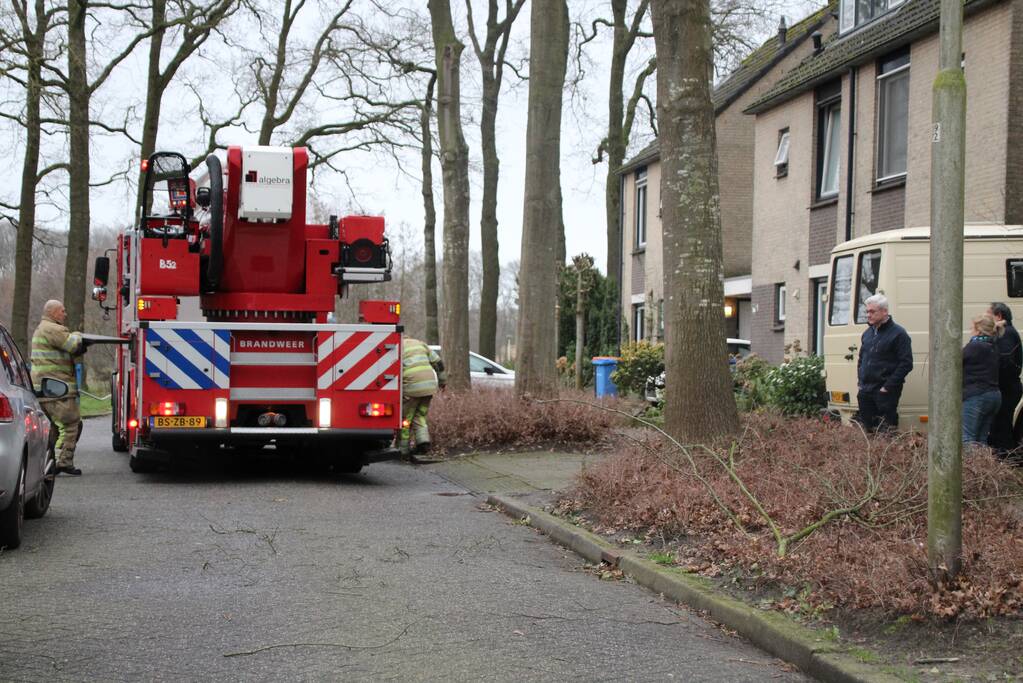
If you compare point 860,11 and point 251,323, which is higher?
point 860,11

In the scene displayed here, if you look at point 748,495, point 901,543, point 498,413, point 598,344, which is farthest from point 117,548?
point 598,344

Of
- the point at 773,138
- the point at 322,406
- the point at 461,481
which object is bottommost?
the point at 461,481

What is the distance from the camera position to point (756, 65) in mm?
30000

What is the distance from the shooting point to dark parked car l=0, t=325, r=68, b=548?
7734 millimetres

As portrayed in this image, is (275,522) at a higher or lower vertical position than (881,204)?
lower

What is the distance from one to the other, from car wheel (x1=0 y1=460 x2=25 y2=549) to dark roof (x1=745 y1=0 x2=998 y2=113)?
13.0 meters

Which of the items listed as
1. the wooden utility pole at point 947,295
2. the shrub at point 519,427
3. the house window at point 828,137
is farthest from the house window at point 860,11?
the wooden utility pole at point 947,295

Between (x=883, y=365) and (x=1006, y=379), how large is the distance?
1.12 meters

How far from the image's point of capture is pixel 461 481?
12891 mm

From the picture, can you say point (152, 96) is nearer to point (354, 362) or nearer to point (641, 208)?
point (641, 208)

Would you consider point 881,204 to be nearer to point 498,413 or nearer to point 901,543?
point 498,413

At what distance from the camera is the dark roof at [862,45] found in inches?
712

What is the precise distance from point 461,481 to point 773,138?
43.8 ft

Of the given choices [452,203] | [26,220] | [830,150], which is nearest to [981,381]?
[452,203]
